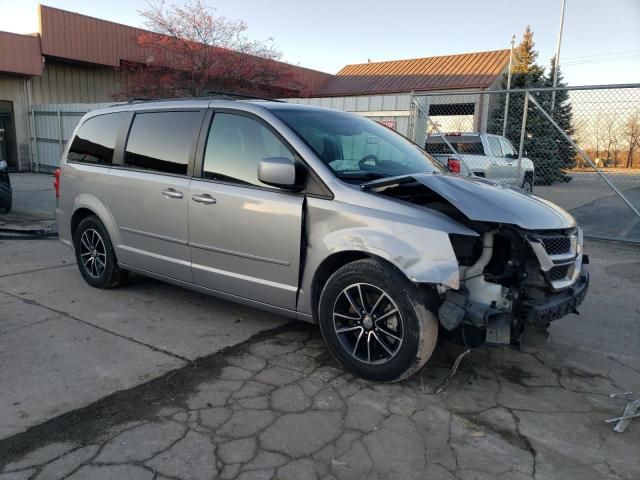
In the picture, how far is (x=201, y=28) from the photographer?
56.6 ft

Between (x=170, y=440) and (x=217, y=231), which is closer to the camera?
(x=170, y=440)

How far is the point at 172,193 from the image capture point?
13.8ft

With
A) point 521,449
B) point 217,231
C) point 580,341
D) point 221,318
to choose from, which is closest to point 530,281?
point 521,449

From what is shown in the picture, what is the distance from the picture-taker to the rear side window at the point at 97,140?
494cm

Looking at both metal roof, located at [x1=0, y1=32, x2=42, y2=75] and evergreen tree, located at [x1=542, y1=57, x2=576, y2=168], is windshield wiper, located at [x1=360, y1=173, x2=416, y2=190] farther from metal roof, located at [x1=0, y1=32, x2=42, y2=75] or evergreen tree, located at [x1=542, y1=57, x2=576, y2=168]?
metal roof, located at [x1=0, y1=32, x2=42, y2=75]

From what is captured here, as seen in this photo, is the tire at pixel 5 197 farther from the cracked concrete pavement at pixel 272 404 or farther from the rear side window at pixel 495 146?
the rear side window at pixel 495 146

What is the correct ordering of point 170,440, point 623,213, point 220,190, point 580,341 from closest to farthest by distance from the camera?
1. point 170,440
2. point 220,190
3. point 580,341
4. point 623,213

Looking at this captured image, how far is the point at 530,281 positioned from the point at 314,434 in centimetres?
165

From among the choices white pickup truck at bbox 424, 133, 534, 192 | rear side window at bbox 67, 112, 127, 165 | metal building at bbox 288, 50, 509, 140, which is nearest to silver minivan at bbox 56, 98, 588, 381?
rear side window at bbox 67, 112, 127, 165

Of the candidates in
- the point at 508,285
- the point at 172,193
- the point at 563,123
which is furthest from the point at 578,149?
the point at 563,123

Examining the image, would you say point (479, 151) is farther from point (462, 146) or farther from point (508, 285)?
point (508, 285)

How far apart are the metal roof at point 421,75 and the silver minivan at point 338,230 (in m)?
19.4

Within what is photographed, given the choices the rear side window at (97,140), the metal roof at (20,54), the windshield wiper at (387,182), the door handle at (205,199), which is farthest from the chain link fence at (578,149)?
the metal roof at (20,54)

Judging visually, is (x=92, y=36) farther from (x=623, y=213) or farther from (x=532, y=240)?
(x=532, y=240)
